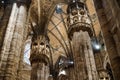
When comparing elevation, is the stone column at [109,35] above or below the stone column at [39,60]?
below

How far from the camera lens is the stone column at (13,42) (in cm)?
661

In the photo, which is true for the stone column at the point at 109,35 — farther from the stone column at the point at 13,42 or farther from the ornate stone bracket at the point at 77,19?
the ornate stone bracket at the point at 77,19

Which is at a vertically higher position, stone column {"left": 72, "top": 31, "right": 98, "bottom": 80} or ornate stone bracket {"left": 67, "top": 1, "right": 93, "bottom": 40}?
ornate stone bracket {"left": 67, "top": 1, "right": 93, "bottom": 40}

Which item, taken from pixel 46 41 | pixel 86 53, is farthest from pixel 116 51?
Result: pixel 46 41

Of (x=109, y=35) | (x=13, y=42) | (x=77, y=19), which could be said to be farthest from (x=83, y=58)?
(x=109, y=35)

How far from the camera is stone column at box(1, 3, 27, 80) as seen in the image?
260 inches

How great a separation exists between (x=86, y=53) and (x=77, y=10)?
3077 millimetres

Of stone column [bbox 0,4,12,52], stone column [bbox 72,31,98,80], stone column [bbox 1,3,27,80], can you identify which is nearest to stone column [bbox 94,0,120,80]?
stone column [bbox 1,3,27,80]

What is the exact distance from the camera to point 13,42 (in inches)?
292

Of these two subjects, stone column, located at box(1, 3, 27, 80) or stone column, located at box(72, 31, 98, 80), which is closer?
stone column, located at box(1, 3, 27, 80)

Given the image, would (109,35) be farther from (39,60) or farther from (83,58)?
(39,60)

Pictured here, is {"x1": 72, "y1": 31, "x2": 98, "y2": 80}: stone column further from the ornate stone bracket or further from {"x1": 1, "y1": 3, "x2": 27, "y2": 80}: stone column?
{"x1": 1, "y1": 3, "x2": 27, "y2": 80}: stone column

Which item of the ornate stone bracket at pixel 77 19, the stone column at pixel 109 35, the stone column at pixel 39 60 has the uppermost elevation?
the ornate stone bracket at pixel 77 19

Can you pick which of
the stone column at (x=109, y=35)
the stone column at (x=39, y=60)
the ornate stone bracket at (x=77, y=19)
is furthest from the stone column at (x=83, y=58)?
the stone column at (x=109, y=35)
